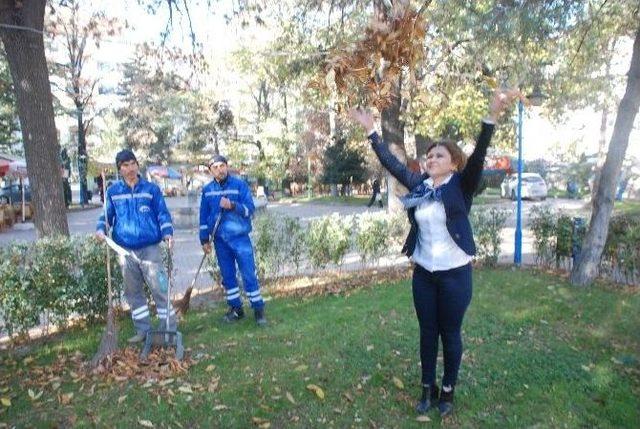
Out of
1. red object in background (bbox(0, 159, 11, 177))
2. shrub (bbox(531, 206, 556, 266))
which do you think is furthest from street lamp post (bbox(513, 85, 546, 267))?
red object in background (bbox(0, 159, 11, 177))

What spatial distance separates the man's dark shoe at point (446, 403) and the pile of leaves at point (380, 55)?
6.98 feet

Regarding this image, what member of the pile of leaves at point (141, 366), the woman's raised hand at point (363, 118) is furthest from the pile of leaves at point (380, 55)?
the pile of leaves at point (141, 366)

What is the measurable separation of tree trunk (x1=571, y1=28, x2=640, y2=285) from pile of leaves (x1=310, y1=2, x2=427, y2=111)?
5.42 meters

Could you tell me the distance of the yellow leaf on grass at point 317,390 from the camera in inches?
155

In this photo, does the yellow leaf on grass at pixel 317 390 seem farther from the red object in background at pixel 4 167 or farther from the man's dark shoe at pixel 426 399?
the red object in background at pixel 4 167

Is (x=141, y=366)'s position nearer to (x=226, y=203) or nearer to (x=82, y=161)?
(x=226, y=203)

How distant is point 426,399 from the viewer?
12.2ft

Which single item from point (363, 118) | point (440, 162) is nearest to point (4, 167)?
point (363, 118)

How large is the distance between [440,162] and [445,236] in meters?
0.48

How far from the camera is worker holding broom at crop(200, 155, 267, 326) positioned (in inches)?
Result: 220

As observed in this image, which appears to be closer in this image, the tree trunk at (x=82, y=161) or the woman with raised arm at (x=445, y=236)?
the woman with raised arm at (x=445, y=236)

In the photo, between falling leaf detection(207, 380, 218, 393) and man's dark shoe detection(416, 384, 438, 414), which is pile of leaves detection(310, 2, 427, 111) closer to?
man's dark shoe detection(416, 384, 438, 414)

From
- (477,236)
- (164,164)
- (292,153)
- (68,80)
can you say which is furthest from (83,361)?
(164,164)

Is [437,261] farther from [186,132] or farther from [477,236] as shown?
[186,132]
